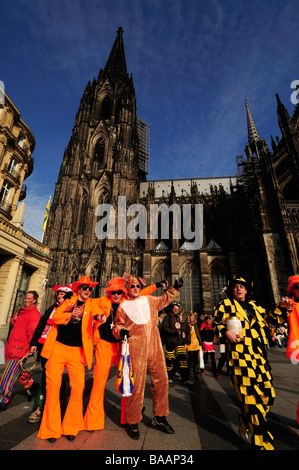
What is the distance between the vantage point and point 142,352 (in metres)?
2.50

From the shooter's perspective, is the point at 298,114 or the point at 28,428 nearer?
the point at 28,428

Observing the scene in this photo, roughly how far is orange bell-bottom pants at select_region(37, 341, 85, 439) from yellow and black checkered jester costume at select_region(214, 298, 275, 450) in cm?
163

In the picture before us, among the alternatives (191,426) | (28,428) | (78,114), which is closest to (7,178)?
(28,428)

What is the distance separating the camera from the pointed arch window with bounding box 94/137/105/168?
27.5 meters

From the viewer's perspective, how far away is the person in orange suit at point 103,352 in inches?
95.5

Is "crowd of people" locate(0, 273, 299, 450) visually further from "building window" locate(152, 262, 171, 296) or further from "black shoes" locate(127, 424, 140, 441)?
"building window" locate(152, 262, 171, 296)

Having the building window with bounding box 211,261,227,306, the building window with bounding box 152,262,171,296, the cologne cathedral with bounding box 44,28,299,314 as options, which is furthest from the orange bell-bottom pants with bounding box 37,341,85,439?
the building window with bounding box 211,261,227,306

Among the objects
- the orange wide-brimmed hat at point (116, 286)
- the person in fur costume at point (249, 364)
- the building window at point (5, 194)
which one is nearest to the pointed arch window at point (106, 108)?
the building window at point (5, 194)

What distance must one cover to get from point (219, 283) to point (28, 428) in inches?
871

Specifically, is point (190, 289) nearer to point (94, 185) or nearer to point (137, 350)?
point (94, 185)

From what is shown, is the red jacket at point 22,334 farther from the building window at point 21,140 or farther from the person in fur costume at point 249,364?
the building window at point 21,140

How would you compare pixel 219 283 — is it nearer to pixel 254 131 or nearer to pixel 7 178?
pixel 7 178

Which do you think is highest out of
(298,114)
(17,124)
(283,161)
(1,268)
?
(298,114)

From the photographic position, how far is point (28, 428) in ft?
8.26
